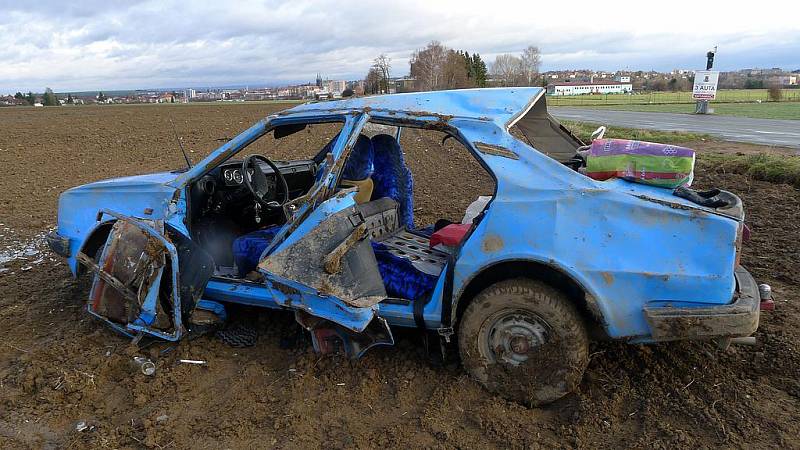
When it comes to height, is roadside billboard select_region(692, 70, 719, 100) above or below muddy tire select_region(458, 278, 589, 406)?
above

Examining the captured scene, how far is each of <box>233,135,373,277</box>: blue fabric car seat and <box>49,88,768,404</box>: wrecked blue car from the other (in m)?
0.02

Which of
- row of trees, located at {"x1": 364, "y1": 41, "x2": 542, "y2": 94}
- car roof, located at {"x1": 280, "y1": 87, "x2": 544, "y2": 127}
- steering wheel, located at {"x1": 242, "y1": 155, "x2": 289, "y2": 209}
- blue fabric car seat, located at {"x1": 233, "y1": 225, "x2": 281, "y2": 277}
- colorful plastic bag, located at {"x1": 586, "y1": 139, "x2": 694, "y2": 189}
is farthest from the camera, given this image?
row of trees, located at {"x1": 364, "y1": 41, "x2": 542, "y2": 94}

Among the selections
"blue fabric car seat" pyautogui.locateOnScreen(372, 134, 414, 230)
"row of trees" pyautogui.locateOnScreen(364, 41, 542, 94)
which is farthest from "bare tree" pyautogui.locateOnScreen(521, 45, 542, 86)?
"blue fabric car seat" pyautogui.locateOnScreen(372, 134, 414, 230)

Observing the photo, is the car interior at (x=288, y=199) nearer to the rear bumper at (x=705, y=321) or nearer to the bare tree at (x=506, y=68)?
A: the rear bumper at (x=705, y=321)

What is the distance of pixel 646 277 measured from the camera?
2.76 meters

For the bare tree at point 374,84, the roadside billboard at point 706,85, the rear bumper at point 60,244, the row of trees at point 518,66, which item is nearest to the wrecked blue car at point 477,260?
the rear bumper at point 60,244

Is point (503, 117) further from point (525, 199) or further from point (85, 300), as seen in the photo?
point (85, 300)

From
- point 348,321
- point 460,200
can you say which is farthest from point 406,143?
point 348,321

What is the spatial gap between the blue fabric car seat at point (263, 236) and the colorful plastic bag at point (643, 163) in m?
1.63

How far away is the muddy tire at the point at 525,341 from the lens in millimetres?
2973

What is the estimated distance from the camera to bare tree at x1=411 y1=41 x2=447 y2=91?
6738cm

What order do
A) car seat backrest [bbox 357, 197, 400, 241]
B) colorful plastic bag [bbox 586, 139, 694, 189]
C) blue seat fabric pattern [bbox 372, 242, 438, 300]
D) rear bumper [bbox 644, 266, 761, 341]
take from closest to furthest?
rear bumper [bbox 644, 266, 761, 341] → colorful plastic bag [bbox 586, 139, 694, 189] → blue seat fabric pattern [bbox 372, 242, 438, 300] → car seat backrest [bbox 357, 197, 400, 241]

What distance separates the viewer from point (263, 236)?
4277mm

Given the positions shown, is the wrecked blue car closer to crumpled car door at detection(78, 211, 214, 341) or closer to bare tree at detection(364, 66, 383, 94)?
crumpled car door at detection(78, 211, 214, 341)
